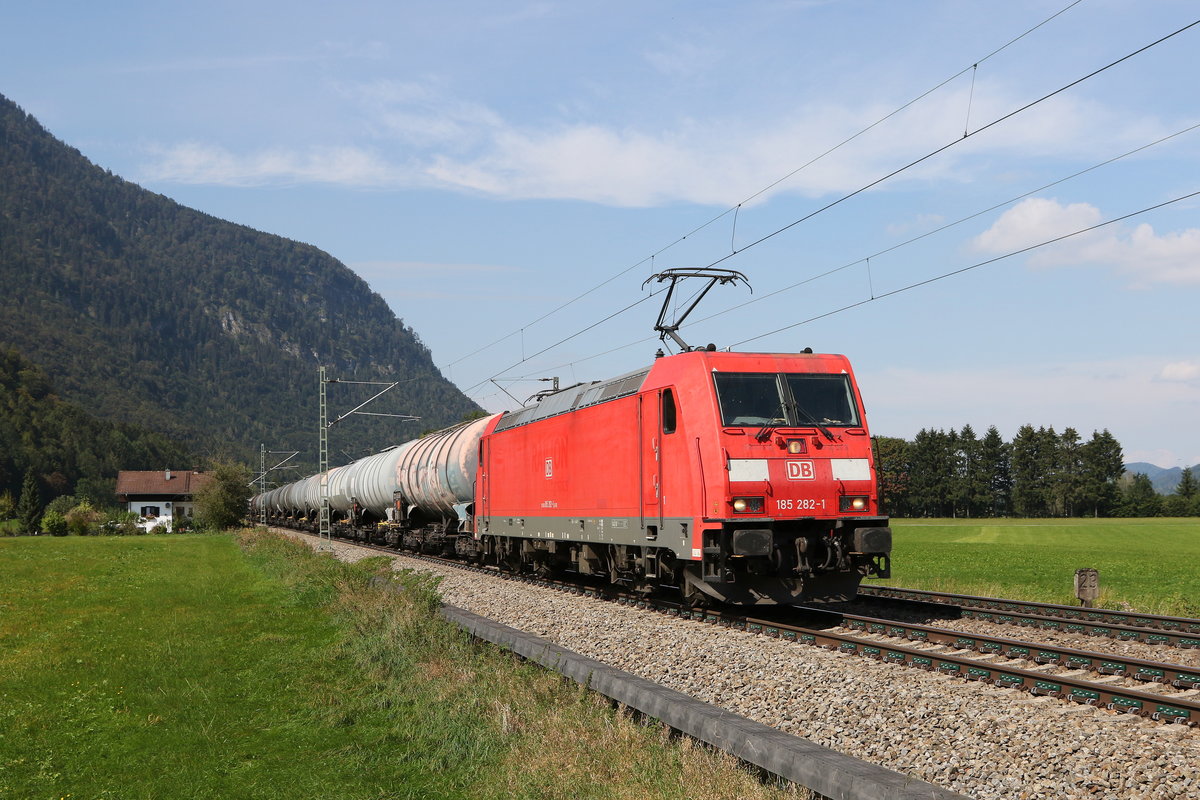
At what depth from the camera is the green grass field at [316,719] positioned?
24.7 ft

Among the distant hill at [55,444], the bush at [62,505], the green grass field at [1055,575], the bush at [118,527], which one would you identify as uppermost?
the distant hill at [55,444]

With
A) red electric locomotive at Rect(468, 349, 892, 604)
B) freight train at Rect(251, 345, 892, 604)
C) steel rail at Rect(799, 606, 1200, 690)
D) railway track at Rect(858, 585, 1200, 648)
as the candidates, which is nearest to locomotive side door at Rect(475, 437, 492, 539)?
freight train at Rect(251, 345, 892, 604)

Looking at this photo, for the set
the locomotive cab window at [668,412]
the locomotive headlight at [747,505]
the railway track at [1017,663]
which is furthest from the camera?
the locomotive cab window at [668,412]

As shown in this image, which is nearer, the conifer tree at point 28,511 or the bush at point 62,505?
the conifer tree at point 28,511

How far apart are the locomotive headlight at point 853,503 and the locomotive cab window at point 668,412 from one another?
2780mm

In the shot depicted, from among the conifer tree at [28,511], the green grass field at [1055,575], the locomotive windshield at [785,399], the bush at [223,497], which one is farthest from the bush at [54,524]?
the locomotive windshield at [785,399]

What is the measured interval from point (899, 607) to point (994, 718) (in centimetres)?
892

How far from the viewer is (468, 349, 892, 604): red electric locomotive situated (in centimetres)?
1485

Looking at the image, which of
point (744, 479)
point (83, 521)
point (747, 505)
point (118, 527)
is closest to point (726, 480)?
point (744, 479)

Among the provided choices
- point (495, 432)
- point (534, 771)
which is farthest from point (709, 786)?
point (495, 432)

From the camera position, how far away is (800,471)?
1522 centimetres

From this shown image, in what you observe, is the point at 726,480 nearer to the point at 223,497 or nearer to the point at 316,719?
the point at 316,719

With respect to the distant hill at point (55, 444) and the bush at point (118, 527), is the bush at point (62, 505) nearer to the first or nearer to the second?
the distant hill at point (55, 444)

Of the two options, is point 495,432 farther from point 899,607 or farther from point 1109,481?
point 1109,481
